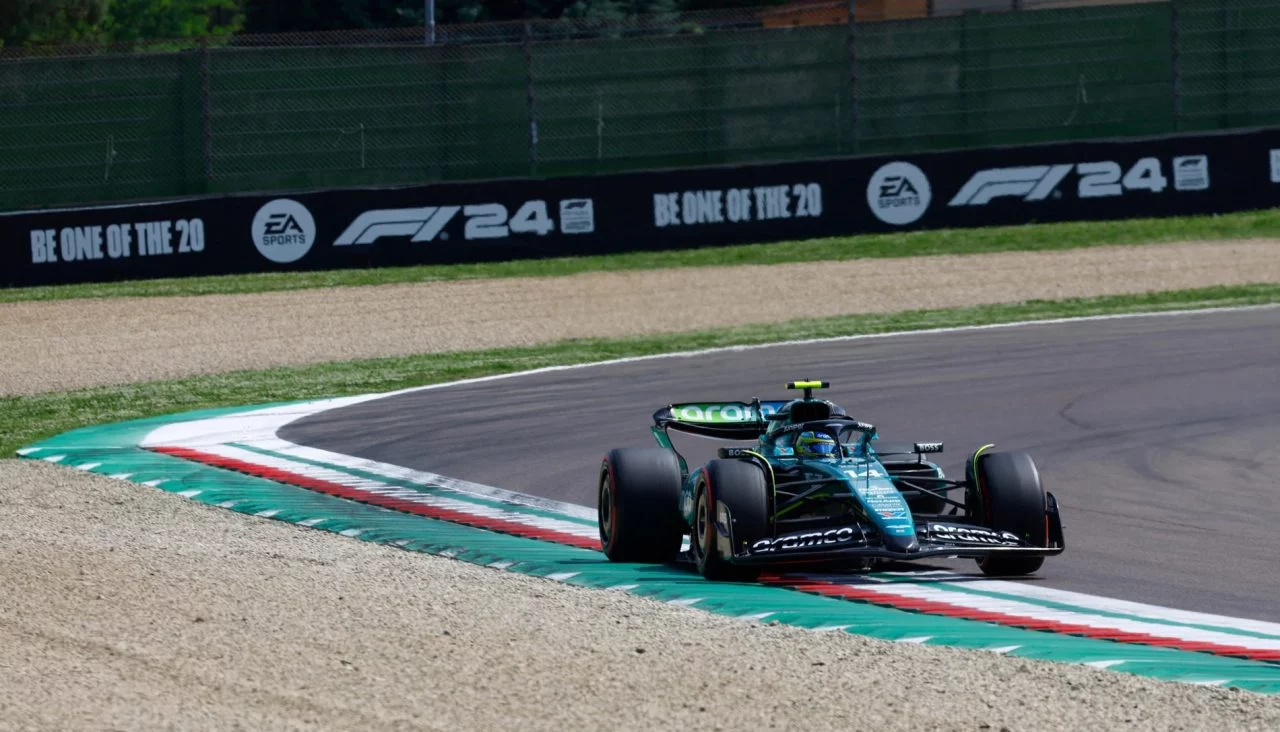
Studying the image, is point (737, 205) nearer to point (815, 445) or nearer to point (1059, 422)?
point (1059, 422)

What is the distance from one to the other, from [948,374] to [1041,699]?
10548 mm

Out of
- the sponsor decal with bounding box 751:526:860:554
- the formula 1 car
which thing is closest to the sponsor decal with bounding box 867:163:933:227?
the formula 1 car

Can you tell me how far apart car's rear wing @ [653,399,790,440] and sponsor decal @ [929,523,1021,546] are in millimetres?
1602

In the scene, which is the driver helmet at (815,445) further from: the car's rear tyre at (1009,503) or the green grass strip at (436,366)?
the green grass strip at (436,366)

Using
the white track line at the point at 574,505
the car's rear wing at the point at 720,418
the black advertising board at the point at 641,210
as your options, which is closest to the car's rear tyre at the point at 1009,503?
the white track line at the point at 574,505

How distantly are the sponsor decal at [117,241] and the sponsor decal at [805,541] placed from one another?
53.3 ft

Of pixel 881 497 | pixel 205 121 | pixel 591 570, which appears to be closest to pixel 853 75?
pixel 205 121

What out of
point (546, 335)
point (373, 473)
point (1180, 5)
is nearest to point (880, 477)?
point (373, 473)

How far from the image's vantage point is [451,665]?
707 cm

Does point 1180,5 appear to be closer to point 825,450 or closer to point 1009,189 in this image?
point 1009,189

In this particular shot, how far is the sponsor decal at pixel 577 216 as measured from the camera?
24938 millimetres

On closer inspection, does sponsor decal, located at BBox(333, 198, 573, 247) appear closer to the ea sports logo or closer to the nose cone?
the ea sports logo

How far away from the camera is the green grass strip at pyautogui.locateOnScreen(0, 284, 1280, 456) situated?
1664cm

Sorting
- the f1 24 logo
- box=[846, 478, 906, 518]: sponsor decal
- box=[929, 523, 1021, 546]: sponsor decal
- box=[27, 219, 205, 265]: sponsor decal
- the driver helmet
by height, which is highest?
the f1 24 logo
